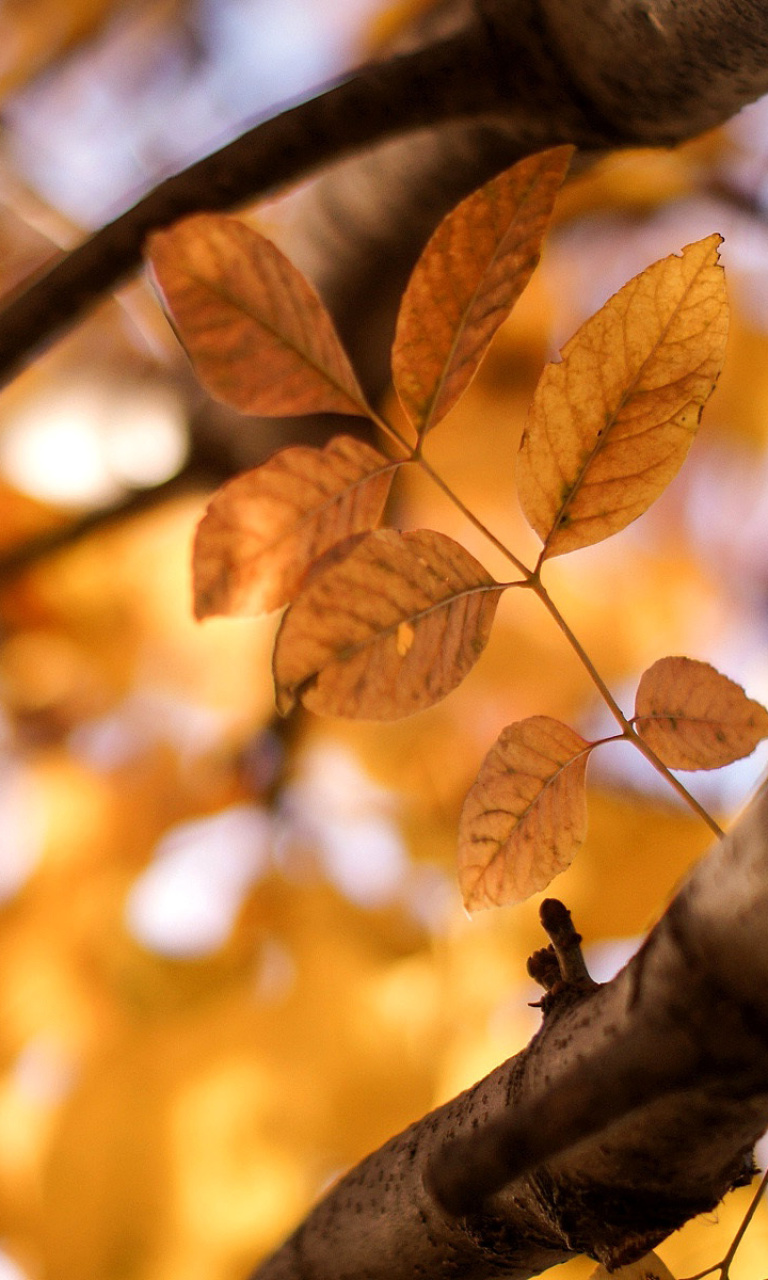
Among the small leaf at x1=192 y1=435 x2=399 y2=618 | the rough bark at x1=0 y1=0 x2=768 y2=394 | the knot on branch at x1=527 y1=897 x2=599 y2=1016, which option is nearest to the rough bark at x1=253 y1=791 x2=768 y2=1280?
the knot on branch at x1=527 y1=897 x2=599 y2=1016

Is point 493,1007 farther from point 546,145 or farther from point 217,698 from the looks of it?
point 546,145

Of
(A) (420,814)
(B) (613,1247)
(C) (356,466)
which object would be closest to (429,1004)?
(A) (420,814)

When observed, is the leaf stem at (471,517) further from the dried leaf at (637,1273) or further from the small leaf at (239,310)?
the dried leaf at (637,1273)

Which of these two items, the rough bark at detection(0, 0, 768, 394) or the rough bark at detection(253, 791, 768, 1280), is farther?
the rough bark at detection(0, 0, 768, 394)

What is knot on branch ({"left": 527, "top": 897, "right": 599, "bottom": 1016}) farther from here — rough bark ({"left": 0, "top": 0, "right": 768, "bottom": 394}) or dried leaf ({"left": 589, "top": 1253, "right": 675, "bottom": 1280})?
rough bark ({"left": 0, "top": 0, "right": 768, "bottom": 394})

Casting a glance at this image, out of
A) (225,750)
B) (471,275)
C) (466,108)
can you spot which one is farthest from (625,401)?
(225,750)

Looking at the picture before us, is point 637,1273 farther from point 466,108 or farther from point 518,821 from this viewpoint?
point 466,108

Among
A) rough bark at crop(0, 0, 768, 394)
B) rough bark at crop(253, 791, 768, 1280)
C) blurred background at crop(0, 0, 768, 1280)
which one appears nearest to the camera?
rough bark at crop(253, 791, 768, 1280)
